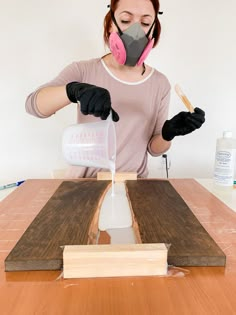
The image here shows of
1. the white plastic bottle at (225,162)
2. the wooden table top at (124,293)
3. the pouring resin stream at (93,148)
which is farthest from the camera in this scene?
the white plastic bottle at (225,162)

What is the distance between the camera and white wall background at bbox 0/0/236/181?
1.54 meters

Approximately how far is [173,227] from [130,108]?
63 centimetres

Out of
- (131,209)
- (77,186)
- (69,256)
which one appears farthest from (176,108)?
(69,256)

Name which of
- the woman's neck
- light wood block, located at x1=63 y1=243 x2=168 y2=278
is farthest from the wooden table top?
the woman's neck

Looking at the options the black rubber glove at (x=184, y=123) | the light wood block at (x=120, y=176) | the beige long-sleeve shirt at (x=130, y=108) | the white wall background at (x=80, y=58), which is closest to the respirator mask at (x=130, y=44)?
the beige long-sleeve shirt at (x=130, y=108)

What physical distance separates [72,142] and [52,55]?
92cm

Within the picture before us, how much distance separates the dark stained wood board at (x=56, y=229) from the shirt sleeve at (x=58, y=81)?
0.29m

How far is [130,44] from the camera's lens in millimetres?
982

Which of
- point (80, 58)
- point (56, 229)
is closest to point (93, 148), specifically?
point (56, 229)

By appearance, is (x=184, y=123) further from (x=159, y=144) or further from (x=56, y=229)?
(x=56, y=229)

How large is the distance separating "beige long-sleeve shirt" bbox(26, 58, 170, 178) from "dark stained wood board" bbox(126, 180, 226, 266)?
0.29 metres

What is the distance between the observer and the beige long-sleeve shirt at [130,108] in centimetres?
111

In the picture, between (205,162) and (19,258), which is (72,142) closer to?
(19,258)

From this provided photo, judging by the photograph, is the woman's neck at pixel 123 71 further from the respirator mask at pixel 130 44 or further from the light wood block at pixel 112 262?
the light wood block at pixel 112 262
